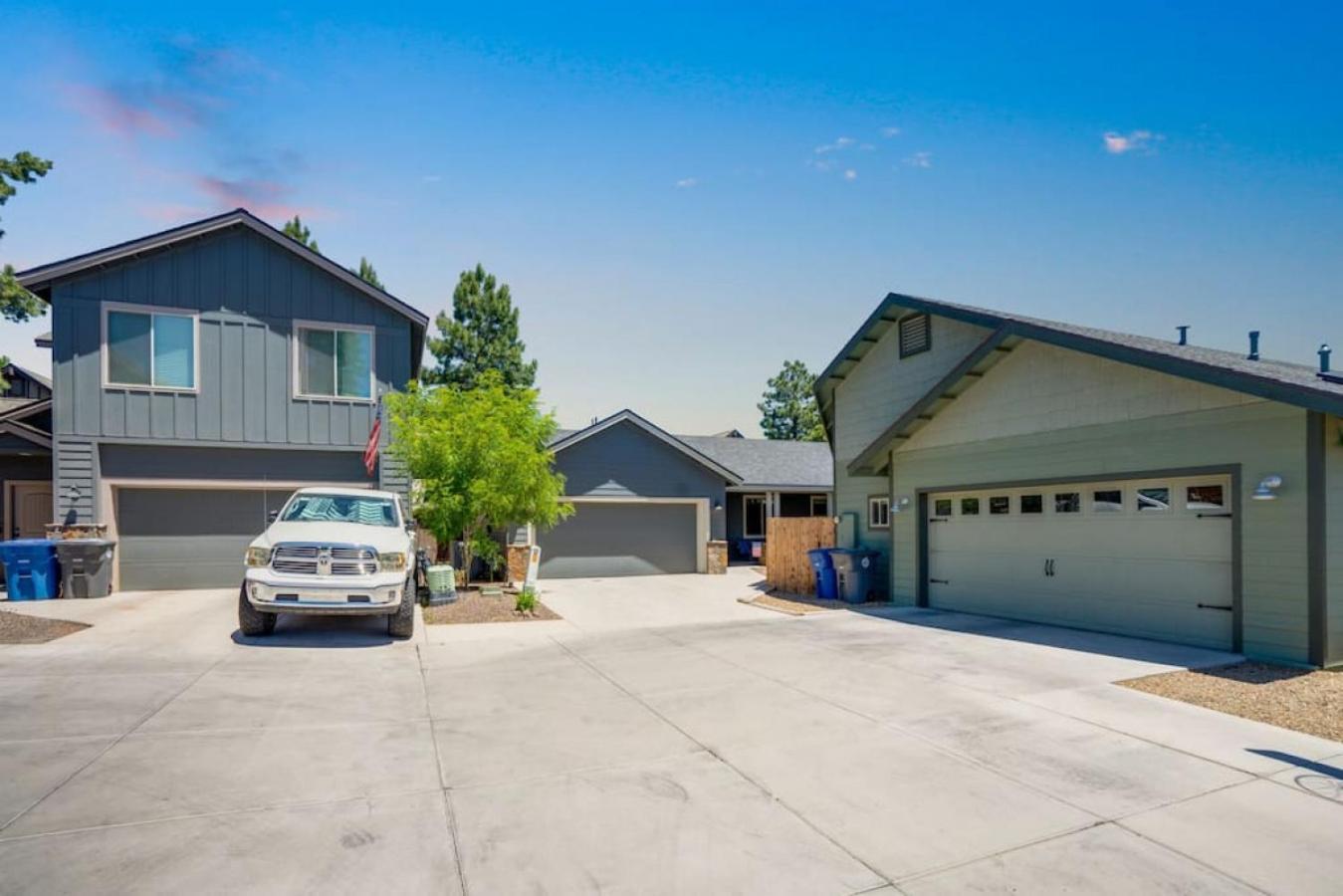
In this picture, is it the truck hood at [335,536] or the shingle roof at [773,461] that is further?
the shingle roof at [773,461]

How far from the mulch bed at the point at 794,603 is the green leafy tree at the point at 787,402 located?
41861 mm

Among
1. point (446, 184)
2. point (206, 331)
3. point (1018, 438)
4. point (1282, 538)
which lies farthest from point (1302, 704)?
point (206, 331)

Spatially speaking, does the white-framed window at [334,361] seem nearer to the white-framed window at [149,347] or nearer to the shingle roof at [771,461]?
the white-framed window at [149,347]

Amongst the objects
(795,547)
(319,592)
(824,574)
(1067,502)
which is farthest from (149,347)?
(1067,502)

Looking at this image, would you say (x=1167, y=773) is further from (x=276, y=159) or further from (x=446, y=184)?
(x=276, y=159)

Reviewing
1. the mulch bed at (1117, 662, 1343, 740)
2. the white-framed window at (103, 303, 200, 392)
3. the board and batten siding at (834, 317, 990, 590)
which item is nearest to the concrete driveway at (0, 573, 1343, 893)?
the mulch bed at (1117, 662, 1343, 740)

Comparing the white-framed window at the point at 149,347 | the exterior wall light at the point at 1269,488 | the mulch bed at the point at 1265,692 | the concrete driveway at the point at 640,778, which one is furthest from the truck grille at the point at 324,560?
the exterior wall light at the point at 1269,488

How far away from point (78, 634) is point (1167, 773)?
1243 centimetres

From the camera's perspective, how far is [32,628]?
9.73 meters

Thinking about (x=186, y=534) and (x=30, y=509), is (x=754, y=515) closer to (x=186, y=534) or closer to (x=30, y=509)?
(x=186, y=534)

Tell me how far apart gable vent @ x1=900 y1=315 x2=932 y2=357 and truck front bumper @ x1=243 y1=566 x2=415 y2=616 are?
1118cm

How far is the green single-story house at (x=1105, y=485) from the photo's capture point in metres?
8.18

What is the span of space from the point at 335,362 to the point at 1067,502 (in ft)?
47.5

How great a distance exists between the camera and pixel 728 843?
397cm
